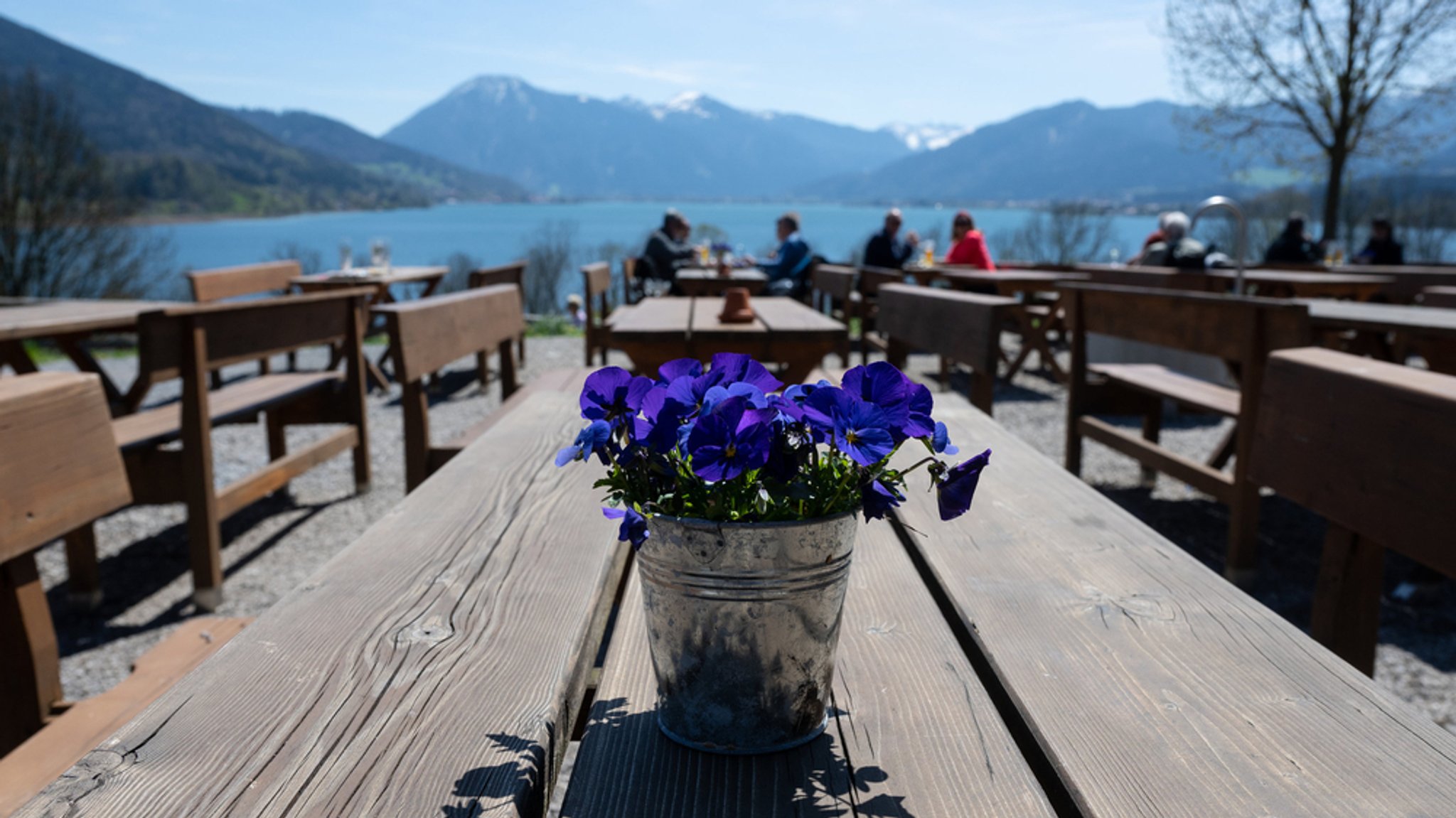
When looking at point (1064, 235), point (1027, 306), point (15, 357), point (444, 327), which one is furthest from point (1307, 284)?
point (1064, 235)

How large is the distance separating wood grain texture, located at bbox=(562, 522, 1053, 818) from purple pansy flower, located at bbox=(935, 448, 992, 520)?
195mm

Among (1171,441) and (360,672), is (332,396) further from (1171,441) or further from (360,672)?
(1171,441)

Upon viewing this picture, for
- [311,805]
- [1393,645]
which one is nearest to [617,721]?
[311,805]

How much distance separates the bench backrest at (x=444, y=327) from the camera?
2756 millimetres

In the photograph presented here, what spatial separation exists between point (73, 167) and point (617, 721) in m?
16.8

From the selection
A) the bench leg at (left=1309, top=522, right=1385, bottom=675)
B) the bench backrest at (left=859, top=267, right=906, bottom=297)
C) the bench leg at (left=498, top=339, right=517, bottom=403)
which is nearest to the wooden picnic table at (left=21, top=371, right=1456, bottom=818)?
the bench leg at (left=1309, top=522, right=1385, bottom=675)

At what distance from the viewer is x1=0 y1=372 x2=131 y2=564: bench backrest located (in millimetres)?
1506

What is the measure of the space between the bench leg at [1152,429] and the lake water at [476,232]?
612cm

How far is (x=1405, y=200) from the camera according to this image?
18984 millimetres

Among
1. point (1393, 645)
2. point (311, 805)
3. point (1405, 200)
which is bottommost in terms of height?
point (1393, 645)

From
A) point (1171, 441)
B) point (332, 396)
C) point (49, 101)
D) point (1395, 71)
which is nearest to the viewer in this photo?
point (332, 396)

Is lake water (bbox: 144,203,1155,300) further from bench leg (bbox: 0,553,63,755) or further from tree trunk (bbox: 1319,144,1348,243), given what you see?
bench leg (bbox: 0,553,63,755)

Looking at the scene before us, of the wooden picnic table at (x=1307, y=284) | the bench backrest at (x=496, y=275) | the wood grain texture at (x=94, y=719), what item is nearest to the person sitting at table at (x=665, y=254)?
the bench backrest at (x=496, y=275)

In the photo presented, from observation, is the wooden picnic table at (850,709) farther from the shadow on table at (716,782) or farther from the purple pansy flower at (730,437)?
the purple pansy flower at (730,437)
